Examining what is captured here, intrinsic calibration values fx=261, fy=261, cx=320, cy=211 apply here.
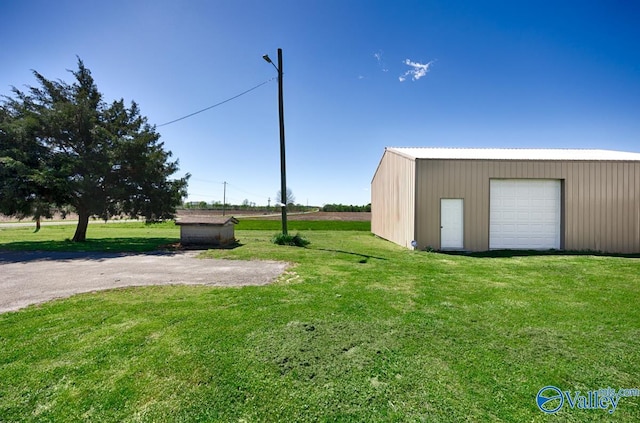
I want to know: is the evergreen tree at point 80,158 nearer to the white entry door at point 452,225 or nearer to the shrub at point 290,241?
the shrub at point 290,241

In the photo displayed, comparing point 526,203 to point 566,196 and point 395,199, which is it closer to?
point 566,196

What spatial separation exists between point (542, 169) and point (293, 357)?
11320 millimetres

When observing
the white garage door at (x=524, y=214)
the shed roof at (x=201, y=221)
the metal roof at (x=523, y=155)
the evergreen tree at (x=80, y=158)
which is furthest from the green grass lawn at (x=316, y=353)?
the evergreen tree at (x=80, y=158)

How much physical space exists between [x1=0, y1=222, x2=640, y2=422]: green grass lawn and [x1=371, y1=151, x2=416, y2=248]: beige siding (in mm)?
5785

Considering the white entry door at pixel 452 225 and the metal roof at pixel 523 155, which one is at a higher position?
the metal roof at pixel 523 155

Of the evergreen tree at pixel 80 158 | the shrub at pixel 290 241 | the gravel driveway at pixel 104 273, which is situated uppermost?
the evergreen tree at pixel 80 158

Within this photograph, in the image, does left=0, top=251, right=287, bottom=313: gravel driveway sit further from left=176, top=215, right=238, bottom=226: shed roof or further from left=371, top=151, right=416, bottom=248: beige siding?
left=371, top=151, right=416, bottom=248: beige siding

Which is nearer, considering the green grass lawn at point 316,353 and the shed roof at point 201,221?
the green grass lawn at point 316,353

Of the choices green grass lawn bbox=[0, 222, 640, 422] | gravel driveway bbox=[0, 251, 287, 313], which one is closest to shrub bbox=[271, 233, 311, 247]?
gravel driveway bbox=[0, 251, 287, 313]

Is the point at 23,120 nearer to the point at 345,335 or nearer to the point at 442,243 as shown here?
the point at 345,335

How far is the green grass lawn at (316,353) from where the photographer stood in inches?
75.9

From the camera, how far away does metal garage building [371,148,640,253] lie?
9.42 metres

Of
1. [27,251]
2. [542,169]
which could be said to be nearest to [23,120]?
[27,251]

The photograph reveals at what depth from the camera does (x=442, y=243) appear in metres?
9.75
